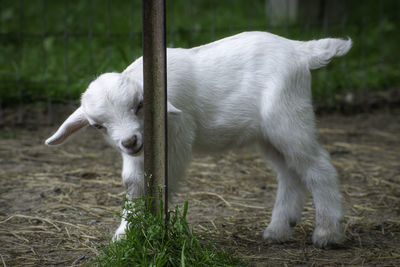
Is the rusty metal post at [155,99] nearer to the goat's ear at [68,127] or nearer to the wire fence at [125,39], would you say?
the goat's ear at [68,127]

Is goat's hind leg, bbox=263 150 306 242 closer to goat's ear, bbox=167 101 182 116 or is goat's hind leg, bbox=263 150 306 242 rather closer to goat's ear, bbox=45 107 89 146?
goat's ear, bbox=167 101 182 116

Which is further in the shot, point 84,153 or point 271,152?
point 84,153

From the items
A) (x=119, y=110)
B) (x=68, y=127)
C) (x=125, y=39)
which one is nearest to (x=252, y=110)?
(x=119, y=110)

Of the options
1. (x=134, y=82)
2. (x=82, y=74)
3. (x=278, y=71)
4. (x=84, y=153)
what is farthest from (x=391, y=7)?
(x=134, y=82)

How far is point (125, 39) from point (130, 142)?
535 centimetres

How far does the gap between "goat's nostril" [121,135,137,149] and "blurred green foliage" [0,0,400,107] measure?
2818 mm

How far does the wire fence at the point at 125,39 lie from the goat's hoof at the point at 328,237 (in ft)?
6.89

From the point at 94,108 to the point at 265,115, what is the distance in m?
1.02

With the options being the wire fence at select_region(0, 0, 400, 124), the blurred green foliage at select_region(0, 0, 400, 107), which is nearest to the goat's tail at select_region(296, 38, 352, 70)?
the wire fence at select_region(0, 0, 400, 124)

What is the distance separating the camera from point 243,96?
3.48m

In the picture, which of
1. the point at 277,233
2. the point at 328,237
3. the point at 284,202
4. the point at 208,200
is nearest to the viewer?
the point at 328,237

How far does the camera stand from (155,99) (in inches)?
107

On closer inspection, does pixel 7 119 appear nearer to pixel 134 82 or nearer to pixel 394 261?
pixel 134 82

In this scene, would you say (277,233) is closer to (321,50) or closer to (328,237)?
(328,237)
